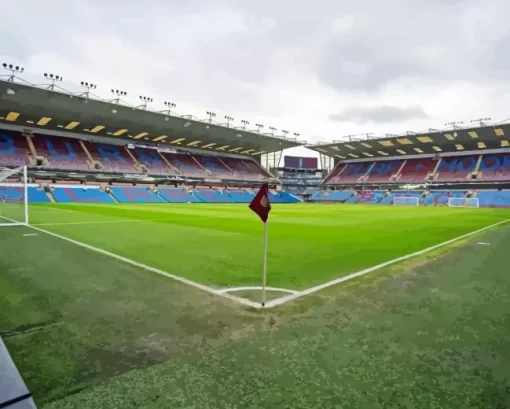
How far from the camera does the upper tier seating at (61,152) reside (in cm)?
5415

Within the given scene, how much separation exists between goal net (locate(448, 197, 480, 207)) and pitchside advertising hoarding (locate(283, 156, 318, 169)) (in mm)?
43304

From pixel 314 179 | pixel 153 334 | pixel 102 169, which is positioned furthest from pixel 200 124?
pixel 153 334

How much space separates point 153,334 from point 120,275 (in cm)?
316

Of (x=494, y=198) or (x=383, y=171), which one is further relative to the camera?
(x=383, y=171)

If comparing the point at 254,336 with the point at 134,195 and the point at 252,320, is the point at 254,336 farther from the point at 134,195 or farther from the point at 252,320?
the point at 134,195

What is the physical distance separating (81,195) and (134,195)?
8076 millimetres

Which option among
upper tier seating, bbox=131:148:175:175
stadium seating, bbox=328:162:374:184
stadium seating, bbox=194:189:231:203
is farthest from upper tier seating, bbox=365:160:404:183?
upper tier seating, bbox=131:148:175:175

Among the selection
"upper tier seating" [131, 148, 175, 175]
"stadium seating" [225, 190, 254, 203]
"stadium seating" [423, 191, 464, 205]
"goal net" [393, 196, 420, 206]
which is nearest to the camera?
"stadium seating" [423, 191, 464, 205]

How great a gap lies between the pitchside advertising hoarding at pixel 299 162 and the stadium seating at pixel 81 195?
54.5 m

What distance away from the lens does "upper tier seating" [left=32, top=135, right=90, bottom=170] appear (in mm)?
54153

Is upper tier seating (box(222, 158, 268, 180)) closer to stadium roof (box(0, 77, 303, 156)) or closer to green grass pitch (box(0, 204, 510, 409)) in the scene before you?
stadium roof (box(0, 77, 303, 156))

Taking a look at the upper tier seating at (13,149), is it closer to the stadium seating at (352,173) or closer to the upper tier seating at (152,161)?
the upper tier seating at (152,161)

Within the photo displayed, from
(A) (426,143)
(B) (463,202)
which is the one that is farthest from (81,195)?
(B) (463,202)

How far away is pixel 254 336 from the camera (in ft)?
12.7
